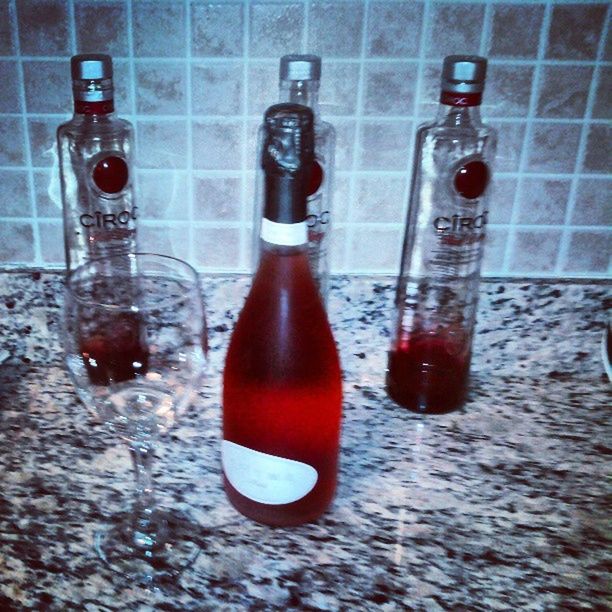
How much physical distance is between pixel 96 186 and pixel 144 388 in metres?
0.23

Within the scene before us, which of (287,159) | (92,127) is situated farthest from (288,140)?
(92,127)

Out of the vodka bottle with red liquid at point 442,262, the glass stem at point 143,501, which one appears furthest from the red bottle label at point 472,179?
the glass stem at point 143,501

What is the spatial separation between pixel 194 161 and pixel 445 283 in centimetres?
26

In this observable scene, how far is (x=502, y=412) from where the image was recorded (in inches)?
28.4

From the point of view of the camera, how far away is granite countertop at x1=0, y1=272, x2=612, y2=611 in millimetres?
508

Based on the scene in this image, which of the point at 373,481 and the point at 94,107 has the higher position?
the point at 94,107

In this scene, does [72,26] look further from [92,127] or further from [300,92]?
[300,92]

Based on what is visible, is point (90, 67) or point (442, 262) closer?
point (90, 67)

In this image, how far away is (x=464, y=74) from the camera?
585mm

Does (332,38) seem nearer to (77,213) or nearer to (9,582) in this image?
Result: (77,213)

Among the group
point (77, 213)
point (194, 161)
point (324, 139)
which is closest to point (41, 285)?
point (77, 213)

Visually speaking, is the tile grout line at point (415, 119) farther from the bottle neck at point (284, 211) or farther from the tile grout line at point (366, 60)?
the bottle neck at point (284, 211)

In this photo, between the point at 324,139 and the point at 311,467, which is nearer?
the point at 311,467

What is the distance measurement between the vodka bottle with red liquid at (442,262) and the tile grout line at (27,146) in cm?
35
